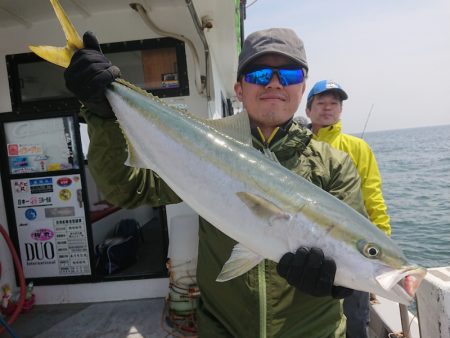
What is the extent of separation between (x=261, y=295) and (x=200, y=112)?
3703 mm

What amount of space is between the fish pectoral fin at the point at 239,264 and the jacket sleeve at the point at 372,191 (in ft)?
8.30

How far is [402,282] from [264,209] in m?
0.76

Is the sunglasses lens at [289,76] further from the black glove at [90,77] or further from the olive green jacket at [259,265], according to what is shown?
the black glove at [90,77]

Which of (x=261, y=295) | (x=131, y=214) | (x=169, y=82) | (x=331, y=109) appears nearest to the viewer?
(x=261, y=295)

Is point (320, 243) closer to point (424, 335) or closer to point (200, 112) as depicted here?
point (424, 335)

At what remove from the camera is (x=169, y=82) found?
5.30 m

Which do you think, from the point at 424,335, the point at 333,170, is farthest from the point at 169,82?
the point at 424,335

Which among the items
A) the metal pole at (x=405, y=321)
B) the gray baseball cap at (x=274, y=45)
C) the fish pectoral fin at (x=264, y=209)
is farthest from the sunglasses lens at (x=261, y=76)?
the metal pole at (x=405, y=321)

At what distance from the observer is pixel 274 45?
227 centimetres

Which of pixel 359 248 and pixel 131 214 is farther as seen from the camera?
pixel 131 214

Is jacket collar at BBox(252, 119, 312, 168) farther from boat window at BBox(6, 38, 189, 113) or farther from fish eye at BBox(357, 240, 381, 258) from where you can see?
boat window at BBox(6, 38, 189, 113)

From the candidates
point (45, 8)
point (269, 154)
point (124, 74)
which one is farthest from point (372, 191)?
point (45, 8)

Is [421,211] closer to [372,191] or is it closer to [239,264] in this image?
[372,191]

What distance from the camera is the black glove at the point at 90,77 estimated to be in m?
2.07
